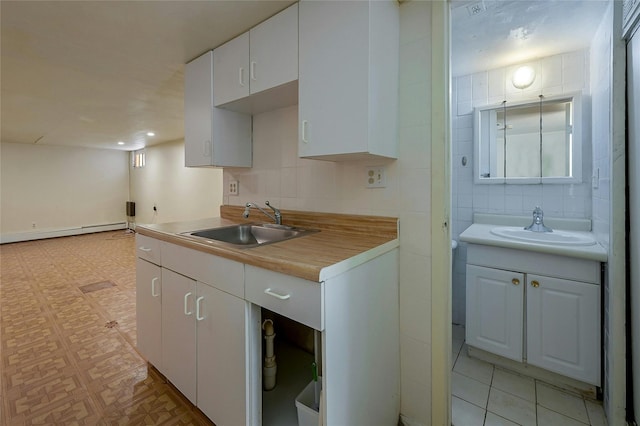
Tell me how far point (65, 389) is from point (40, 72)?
231 centimetres

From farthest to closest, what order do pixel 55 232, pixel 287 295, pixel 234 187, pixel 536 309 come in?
pixel 55 232 < pixel 234 187 < pixel 536 309 < pixel 287 295

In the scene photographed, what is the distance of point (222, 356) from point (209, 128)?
4.54ft

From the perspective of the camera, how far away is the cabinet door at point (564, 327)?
1517mm

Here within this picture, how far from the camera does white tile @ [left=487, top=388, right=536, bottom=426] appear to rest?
1.44 meters

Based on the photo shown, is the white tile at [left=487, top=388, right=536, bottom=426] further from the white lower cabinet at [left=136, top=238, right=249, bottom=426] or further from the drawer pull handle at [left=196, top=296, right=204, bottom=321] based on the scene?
the drawer pull handle at [left=196, top=296, right=204, bottom=321]

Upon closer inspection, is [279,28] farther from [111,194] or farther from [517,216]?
[111,194]

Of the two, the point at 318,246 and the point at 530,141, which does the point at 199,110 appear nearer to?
the point at 318,246

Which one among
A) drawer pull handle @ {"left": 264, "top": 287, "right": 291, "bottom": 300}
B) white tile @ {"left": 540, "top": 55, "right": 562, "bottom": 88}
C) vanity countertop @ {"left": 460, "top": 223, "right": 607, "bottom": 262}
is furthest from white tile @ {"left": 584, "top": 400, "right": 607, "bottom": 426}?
white tile @ {"left": 540, "top": 55, "right": 562, "bottom": 88}

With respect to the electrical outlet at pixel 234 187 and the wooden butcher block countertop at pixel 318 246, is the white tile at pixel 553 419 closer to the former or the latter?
the wooden butcher block countertop at pixel 318 246

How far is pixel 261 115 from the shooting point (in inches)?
80.2

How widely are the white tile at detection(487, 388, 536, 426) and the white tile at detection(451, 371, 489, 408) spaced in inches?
1.3

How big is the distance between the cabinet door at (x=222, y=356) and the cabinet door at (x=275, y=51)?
3.54 feet

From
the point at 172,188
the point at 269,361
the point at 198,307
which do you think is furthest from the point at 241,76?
the point at 172,188

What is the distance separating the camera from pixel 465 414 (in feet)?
4.84
